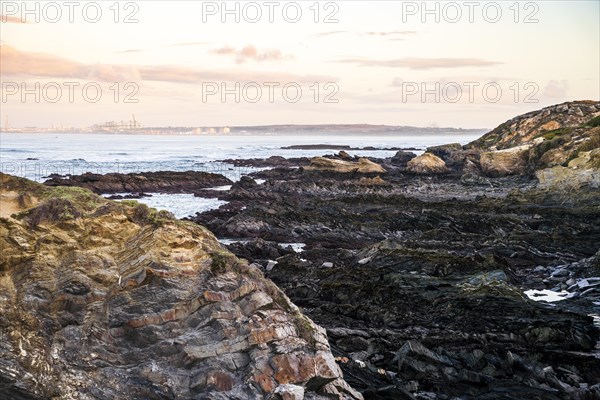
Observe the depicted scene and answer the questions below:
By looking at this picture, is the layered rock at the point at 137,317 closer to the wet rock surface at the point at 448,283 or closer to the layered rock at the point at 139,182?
the wet rock surface at the point at 448,283

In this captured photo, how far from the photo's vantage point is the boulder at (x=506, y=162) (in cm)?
5269

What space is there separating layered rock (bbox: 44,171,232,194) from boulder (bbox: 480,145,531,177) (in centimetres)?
2354

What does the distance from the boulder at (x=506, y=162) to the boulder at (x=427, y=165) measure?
4931mm

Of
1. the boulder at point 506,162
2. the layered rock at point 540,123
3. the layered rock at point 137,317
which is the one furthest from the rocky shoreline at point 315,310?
the layered rock at point 540,123

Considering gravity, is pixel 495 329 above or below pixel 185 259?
below

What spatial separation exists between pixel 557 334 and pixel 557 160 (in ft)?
124

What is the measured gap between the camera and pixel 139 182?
158 ft

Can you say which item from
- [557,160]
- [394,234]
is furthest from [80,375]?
[557,160]

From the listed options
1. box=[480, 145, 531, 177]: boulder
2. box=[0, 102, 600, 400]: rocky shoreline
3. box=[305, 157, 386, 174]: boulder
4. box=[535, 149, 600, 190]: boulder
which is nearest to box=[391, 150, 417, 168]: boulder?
box=[305, 157, 386, 174]: boulder

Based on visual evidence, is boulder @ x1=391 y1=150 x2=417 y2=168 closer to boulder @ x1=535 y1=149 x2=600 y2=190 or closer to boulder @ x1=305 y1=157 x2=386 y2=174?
boulder @ x1=305 y1=157 x2=386 y2=174

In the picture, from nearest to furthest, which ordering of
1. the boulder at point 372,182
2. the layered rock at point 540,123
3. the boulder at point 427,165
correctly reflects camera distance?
the boulder at point 372,182
the boulder at point 427,165
the layered rock at point 540,123

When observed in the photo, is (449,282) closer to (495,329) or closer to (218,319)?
(495,329)

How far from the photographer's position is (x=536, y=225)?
2683cm

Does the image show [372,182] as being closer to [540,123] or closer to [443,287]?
[443,287]
